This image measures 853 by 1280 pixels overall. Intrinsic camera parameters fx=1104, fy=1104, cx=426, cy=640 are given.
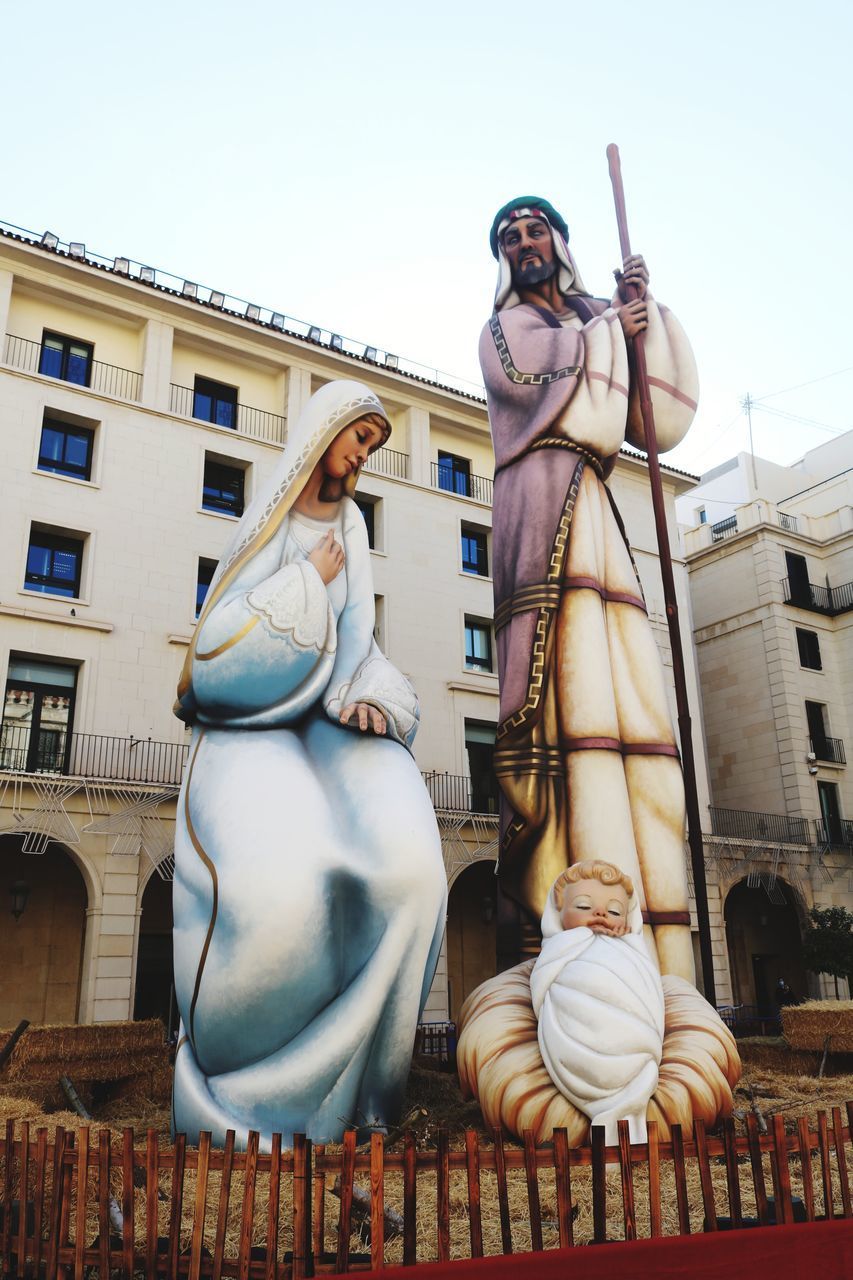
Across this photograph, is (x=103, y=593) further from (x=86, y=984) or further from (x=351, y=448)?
(x=351, y=448)

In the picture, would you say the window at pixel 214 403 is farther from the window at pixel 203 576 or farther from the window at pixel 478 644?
the window at pixel 478 644

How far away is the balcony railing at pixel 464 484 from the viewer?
2820 cm

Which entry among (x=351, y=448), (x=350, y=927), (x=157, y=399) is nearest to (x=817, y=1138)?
(x=350, y=927)

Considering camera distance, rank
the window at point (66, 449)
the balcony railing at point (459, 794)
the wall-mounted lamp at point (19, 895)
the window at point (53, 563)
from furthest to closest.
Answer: the balcony railing at point (459, 794)
the window at point (66, 449)
the window at point (53, 563)
the wall-mounted lamp at point (19, 895)

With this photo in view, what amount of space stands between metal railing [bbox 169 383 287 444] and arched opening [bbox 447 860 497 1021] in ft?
35.8

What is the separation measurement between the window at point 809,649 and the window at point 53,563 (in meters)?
21.1

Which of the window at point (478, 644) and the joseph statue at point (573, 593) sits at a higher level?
the window at point (478, 644)

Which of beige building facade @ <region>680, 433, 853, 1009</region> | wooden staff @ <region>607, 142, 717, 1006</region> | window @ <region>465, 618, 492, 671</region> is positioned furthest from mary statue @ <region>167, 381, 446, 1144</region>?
beige building facade @ <region>680, 433, 853, 1009</region>

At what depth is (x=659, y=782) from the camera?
29.5ft

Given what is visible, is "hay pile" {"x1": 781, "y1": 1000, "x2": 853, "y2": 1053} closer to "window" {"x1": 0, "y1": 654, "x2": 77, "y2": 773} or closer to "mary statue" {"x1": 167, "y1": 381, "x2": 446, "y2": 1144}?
"mary statue" {"x1": 167, "y1": 381, "x2": 446, "y2": 1144}

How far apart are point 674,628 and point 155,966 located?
16054 mm

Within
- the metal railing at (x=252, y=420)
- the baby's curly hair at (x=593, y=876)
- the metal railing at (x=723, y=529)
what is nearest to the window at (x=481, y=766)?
the metal railing at (x=252, y=420)

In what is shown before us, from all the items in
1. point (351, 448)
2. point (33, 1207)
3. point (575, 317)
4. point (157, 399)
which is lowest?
point (33, 1207)

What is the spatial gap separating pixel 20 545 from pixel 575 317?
14.0 meters
